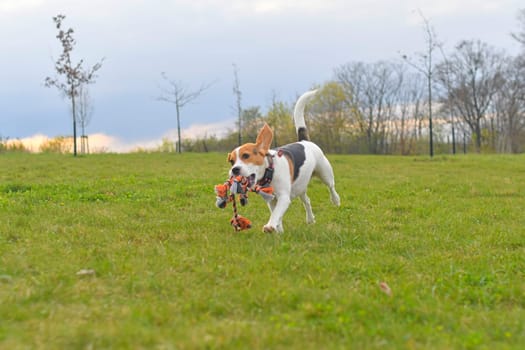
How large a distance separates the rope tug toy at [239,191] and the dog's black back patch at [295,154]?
0.52 metres

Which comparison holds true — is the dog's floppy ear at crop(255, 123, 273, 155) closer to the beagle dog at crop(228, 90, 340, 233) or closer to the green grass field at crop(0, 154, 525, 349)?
the beagle dog at crop(228, 90, 340, 233)

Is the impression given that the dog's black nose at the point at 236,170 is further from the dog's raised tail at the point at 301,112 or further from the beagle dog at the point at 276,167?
the dog's raised tail at the point at 301,112

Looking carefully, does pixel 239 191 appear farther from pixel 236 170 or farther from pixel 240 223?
pixel 240 223

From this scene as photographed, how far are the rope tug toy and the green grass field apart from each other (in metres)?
0.21

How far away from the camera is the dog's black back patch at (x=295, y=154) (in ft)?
19.7

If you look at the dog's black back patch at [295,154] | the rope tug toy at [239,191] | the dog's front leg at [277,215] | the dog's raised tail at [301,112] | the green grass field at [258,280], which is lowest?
the green grass field at [258,280]

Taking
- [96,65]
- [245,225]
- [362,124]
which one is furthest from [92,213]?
[362,124]

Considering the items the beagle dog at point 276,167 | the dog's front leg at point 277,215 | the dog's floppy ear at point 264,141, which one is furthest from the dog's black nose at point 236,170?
the dog's front leg at point 277,215

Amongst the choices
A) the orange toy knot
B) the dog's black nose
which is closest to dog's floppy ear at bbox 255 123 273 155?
the dog's black nose

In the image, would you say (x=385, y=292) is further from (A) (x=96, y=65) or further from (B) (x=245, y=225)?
(A) (x=96, y=65)

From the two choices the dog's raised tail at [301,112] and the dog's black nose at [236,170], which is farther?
the dog's raised tail at [301,112]

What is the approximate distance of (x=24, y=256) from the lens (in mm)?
4625

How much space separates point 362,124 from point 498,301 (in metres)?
49.4

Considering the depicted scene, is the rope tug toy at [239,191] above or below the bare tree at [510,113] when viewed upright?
below
